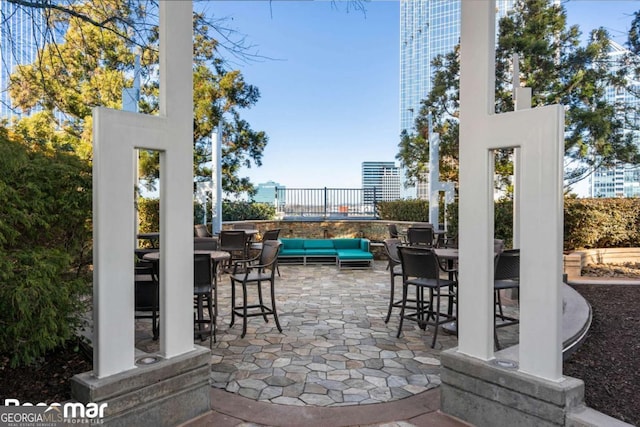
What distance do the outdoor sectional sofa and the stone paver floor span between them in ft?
8.65

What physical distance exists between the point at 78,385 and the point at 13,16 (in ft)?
10.4

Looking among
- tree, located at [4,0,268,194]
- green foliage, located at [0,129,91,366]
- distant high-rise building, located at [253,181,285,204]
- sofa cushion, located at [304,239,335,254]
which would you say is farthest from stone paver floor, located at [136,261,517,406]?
distant high-rise building, located at [253,181,285,204]

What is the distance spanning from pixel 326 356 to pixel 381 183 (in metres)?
9.33

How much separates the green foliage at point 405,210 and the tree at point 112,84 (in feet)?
14.0

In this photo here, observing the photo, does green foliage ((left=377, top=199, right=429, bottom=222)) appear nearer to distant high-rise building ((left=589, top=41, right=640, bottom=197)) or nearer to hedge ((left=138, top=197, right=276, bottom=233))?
hedge ((left=138, top=197, right=276, bottom=233))

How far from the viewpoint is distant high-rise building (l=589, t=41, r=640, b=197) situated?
9.27 meters

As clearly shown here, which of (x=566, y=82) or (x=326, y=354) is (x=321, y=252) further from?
(x=566, y=82)

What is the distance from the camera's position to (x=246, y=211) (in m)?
11.2

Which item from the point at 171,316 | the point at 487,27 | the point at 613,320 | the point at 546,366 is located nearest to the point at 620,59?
the point at 613,320

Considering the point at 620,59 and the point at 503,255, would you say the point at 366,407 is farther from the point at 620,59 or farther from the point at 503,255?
the point at 620,59

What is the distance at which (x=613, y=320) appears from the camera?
12.8 ft

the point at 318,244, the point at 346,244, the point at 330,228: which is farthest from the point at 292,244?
the point at 330,228

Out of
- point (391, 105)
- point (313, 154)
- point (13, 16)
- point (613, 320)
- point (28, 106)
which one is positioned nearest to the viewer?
point (13, 16)

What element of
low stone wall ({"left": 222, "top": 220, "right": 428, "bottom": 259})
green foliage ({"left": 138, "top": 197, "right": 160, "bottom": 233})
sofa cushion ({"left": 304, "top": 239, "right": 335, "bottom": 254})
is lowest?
sofa cushion ({"left": 304, "top": 239, "right": 335, "bottom": 254})
